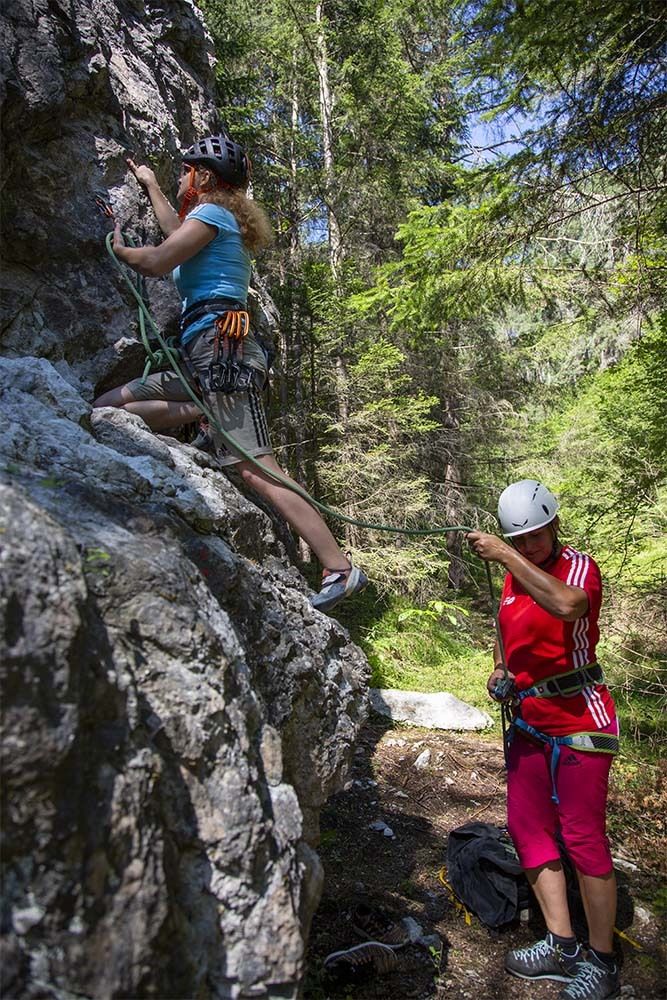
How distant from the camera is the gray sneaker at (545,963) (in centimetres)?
369

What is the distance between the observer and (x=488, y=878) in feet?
14.3

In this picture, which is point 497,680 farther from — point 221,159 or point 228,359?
point 221,159

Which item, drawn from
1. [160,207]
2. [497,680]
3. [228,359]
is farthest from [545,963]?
[160,207]

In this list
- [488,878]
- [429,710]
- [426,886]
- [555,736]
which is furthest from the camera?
[429,710]

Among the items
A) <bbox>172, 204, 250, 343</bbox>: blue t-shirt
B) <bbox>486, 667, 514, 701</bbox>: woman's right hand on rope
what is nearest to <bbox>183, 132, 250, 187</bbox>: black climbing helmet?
<bbox>172, 204, 250, 343</bbox>: blue t-shirt

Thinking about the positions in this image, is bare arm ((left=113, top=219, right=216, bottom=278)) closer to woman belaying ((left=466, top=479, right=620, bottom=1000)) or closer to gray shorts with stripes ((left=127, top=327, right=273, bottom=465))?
gray shorts with stripes ((left=127, top=327, right=273, bottom=465))

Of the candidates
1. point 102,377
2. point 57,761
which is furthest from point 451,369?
point 57,761

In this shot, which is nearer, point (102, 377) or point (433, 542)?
point (102, 377)

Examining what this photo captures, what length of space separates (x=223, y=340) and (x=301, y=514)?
1055 mm

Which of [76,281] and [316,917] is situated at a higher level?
[76,281]

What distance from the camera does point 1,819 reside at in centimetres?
151

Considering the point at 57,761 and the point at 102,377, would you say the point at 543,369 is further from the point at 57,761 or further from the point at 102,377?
the point at 57,761

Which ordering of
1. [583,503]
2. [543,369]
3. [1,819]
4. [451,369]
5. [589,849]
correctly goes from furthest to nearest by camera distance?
[543,369] → [451,369] → [583,503] → [589,849] → [1,819]

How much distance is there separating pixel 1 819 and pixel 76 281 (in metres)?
3.94
